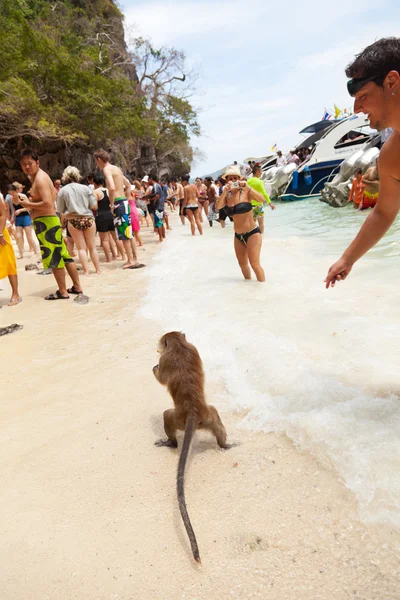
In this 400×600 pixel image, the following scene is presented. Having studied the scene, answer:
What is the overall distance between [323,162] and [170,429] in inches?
902

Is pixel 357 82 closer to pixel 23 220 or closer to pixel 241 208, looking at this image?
pixel 241 208

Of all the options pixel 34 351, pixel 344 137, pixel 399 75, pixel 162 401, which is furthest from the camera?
pixel 344 137

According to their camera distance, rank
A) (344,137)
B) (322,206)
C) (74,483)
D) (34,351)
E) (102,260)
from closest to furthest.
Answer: (74,483), (34,351), (102,260), (322,206), (344,137)

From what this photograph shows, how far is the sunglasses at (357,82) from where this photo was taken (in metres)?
1.86

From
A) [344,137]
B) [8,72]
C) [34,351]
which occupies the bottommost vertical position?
[34,351]

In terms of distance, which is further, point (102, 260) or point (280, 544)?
point (102, 260)

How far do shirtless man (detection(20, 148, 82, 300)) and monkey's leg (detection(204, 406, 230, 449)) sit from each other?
14.5ft

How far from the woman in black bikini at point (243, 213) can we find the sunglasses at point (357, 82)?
148 inches

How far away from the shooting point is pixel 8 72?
17734 mm

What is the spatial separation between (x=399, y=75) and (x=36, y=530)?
111 inches

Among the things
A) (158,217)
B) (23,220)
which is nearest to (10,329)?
(23,220)

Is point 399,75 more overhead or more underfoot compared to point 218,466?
more overhead

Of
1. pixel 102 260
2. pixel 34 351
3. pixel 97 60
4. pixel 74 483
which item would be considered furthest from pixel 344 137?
pixel 74 483

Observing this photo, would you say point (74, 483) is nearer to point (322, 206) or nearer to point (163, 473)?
point (163, 473)
